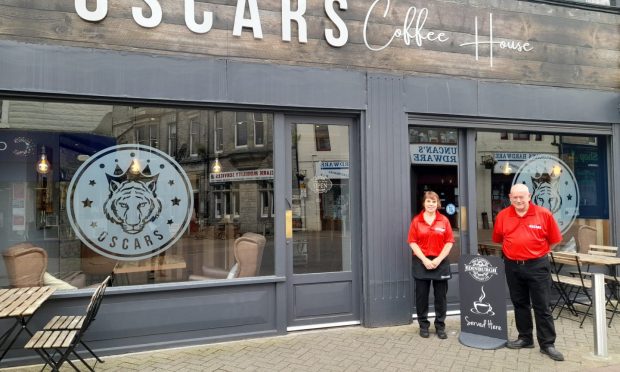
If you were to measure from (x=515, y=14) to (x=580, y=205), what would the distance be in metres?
3.04

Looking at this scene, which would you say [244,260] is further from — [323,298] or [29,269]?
[29,269]

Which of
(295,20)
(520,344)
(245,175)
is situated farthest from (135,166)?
(520,344)

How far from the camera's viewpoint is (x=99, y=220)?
16.4 feet

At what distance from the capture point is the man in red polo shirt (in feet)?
15.3

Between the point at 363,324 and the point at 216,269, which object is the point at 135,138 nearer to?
the point at 216,269

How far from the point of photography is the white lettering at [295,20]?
536cm

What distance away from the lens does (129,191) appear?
5129mm

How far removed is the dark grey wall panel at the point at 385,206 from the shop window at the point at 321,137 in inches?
18.1

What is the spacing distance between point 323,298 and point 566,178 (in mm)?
4297

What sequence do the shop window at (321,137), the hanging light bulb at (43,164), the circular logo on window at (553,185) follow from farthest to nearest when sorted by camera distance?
the circular logo on window at (553,185), the hanging light bulb at (43,164), the shop window at (321,137)

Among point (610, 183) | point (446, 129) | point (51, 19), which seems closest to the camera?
point (51, 19)

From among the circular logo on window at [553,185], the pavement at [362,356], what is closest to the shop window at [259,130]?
the pavement at [362,356]

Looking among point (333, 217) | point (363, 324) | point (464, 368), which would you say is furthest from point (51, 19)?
point (464, 368)

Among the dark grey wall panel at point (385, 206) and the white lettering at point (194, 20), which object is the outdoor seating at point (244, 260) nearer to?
the dark grey wall panel at point (385, 206)
